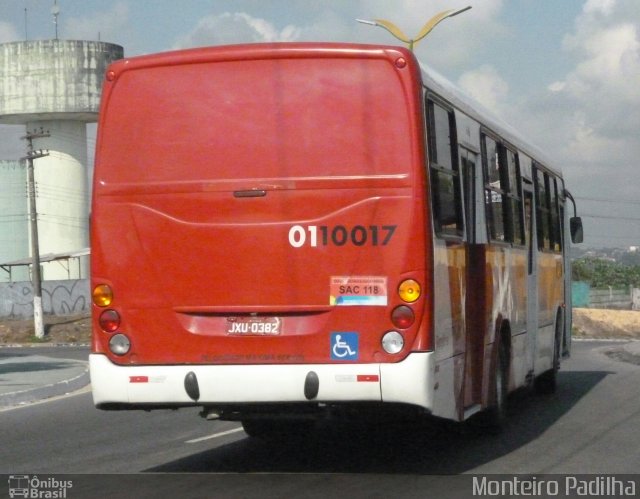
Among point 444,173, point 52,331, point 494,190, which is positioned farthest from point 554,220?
point 52,331

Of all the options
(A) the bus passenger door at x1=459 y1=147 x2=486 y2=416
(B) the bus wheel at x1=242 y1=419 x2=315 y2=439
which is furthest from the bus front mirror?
(A) the bus passenger door at x1=459 y1=147 x2=486 y2=416

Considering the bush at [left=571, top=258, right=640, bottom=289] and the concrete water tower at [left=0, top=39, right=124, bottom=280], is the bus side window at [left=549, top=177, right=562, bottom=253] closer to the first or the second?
the concrete water tower at [left=0, top=39, right=124, bottom=280]

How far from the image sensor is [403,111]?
9320 mm

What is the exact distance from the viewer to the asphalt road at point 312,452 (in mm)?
9438

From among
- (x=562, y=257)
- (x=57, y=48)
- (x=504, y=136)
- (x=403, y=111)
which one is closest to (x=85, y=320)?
(x=57, y=48)

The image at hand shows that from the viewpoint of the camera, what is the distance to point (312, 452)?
11398 mm

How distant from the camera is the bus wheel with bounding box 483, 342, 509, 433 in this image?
12380 millimetres

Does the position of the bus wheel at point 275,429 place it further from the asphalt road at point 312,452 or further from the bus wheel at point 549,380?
the bus wheel at point 549,380

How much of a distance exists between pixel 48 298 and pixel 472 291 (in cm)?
5810

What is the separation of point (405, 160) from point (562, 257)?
31.1 ft

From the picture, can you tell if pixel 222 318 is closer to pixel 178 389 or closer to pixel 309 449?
pixel 178 389

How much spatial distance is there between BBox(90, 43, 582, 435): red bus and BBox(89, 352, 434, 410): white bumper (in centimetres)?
1

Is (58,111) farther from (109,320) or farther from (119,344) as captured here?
(119,344)

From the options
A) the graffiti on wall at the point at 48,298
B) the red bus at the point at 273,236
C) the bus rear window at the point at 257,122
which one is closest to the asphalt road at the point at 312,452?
the red bus at the point at 273,236
